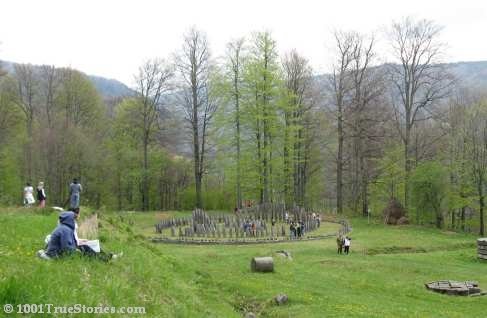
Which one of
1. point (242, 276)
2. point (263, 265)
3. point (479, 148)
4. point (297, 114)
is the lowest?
point (242, 276)

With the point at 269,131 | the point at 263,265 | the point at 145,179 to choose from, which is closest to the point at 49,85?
the point at 145,179

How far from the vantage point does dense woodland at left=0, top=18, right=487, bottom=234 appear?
4544 centimetres

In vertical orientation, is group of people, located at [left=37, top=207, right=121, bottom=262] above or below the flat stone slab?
above

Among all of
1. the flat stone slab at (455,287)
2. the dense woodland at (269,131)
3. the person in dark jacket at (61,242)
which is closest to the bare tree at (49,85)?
the dense woodland at (269,131)

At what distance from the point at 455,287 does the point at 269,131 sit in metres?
30.3

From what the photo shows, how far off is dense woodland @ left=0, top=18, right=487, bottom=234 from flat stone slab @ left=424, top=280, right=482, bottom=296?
2103cm

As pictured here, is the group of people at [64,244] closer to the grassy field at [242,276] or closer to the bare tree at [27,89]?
the grassy field at [242,276]

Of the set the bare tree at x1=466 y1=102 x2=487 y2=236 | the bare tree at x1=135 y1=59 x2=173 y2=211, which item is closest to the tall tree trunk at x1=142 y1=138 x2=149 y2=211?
the bare tree at x1=135 y1=59 x2=173 y2=211

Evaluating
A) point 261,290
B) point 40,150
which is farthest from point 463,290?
point 40,150

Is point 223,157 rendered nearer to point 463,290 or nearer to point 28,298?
point 463,290

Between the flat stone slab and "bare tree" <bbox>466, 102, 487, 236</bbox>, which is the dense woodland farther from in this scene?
the flat stone slab

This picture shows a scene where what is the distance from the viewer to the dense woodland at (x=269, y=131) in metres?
45.4

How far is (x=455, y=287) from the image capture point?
19.6 m

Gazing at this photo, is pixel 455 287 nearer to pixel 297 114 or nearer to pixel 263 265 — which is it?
pixel 263 265
